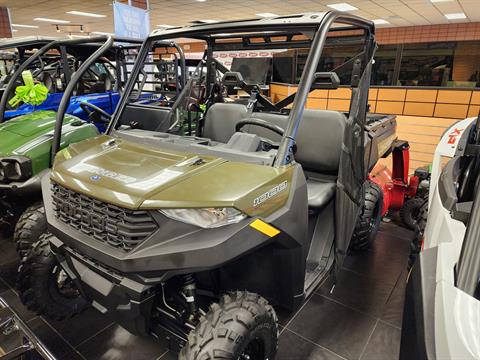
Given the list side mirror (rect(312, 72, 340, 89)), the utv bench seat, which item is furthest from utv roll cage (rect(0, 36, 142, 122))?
side mirror (rect(312, 72, 340, 89))

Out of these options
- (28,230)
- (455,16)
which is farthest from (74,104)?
(455,16)

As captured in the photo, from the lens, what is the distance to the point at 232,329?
1399mm

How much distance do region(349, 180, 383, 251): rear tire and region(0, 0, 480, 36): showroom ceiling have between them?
28.9 feet

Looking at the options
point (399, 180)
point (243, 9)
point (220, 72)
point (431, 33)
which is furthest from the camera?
point (431, 33)

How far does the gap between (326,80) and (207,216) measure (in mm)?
939

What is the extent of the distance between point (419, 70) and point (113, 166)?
10.5 meters

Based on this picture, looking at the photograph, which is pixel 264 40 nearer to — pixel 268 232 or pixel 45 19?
pixel 268 232

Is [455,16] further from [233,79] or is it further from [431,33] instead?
[233,79]

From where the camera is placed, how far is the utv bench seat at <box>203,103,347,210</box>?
2.54 m

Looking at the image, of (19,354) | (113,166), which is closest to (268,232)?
(113,166)

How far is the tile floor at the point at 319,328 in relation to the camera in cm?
207

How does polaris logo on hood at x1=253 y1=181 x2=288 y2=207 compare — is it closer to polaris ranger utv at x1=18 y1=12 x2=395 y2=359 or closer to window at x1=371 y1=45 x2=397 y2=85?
polaris ranger utv at x1=18 y1=12 x2=395 y2=359

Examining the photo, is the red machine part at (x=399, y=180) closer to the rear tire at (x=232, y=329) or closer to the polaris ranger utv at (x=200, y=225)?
the polaris ranger utv at (x=200, y=225)

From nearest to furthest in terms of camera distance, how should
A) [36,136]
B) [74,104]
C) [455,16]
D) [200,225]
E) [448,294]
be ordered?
[448,294]
[200,225]
[36,136]
[74,104]
[455,16]
